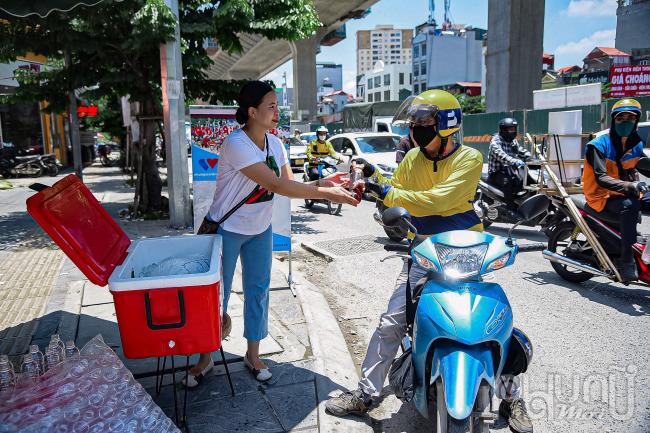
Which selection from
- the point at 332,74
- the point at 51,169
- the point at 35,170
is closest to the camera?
the point at 35,170

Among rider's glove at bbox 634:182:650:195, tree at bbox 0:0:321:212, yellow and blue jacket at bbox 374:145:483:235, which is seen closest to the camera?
yellow and blue jacket at bbox 374:145:483:235

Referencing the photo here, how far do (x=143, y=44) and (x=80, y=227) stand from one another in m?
6.71

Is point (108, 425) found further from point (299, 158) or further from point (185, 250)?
point (299, 158)

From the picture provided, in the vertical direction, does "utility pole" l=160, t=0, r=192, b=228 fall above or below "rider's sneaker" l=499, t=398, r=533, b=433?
above

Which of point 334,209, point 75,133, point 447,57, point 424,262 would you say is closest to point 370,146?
point 334,209

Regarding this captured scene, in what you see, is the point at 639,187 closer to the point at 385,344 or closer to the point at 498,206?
the point at 385,344

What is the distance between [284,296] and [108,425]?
2990mm

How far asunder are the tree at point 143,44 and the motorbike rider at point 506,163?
380cm

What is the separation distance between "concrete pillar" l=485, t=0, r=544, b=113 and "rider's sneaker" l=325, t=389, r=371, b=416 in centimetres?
2147

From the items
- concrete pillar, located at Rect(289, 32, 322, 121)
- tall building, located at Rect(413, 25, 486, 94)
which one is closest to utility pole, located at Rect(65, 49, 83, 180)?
Result: concrete pillar, located at Rect(289, 32, 322, 121)

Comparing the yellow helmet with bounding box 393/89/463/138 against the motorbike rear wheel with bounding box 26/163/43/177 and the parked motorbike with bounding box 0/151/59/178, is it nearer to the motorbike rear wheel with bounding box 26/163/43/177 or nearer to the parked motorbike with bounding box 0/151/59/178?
the parked motorbike with bounding box 0/151/59/178

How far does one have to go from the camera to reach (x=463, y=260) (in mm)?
2637

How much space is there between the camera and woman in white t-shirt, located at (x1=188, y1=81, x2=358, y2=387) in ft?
10.5

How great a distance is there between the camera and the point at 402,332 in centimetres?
312
